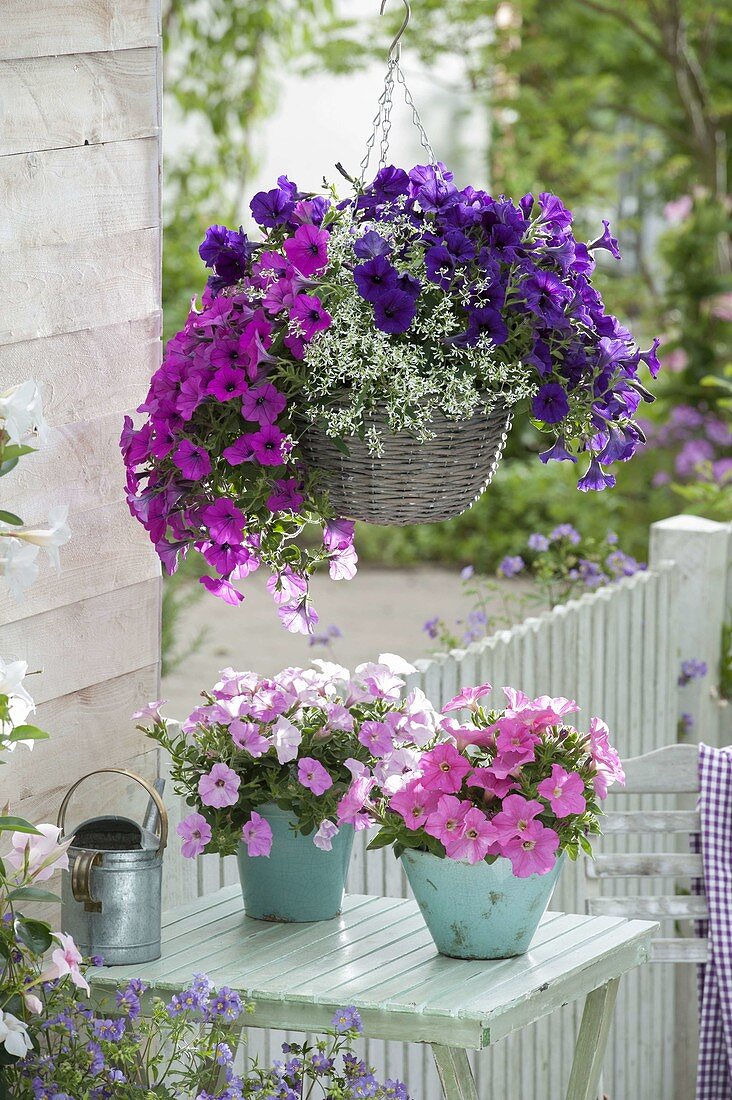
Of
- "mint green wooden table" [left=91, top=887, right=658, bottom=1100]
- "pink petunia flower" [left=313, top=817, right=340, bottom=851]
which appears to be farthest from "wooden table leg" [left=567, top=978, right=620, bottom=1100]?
"pink petunia flower" [left=313, top=817, right=340, bottom=851]

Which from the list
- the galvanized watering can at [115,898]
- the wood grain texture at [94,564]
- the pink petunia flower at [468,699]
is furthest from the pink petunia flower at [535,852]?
the wood grain texture at [94,564]

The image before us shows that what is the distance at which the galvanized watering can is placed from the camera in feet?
6.32

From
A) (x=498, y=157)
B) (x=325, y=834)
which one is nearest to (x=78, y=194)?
(x=325, y=834)

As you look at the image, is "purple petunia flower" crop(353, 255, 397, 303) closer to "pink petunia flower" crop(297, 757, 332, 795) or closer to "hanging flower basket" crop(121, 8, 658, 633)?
"hanging flower basket" crop(121, 8, 658, 633)

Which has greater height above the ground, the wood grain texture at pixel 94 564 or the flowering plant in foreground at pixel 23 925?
the wood grain texture at pixel 94 564

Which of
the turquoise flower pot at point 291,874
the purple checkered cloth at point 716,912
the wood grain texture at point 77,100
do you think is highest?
the wood grain texture at point 77,100

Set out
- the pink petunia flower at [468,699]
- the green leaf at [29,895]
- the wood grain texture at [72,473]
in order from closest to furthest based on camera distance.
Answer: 1. the green leaf at [29,895]
2. the wood grain texture at [72,473]
3. the pink petunia flower at [468,699]

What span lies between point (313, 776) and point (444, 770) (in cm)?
18

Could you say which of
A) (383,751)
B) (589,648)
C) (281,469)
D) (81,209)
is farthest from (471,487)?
(589,648)

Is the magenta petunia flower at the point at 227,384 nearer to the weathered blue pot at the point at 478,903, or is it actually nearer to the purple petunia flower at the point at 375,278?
the purple petunia flower at the point at 375,278

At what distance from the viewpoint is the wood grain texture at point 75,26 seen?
187cm

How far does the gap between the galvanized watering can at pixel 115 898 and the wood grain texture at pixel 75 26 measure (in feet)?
2.92

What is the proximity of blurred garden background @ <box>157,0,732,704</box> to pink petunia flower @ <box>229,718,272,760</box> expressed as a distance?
16.0ft

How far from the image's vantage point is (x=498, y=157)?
32.3ft
